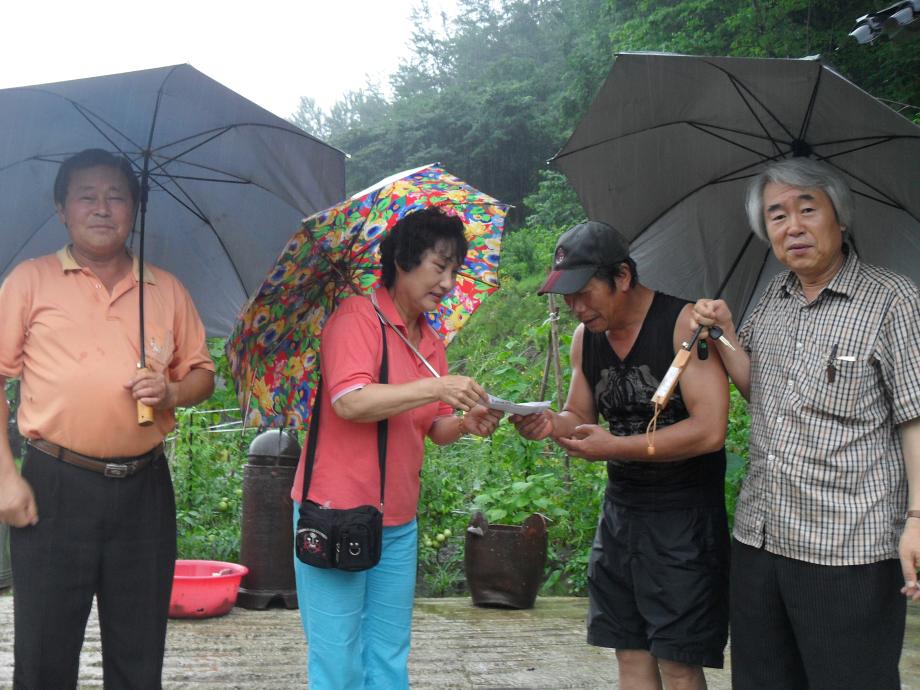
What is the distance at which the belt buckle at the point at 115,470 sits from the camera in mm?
2686

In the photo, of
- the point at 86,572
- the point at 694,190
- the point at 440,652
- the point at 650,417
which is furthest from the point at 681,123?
the point at 440,652

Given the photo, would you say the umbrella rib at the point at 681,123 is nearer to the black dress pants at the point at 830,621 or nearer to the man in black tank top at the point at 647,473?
the man in black tank top at the point at 647,473

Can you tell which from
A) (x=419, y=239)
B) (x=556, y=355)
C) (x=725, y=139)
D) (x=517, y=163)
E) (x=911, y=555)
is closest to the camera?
(x=911, y=555)

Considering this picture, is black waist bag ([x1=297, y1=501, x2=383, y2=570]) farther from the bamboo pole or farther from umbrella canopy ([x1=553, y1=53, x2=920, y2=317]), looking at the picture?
the bamboo pole

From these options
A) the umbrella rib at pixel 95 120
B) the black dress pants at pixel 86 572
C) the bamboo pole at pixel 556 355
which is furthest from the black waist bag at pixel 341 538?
the bamboo pole at pixel 556 355

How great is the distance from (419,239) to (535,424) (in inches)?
25.9

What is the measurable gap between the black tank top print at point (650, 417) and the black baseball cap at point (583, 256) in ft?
0.71

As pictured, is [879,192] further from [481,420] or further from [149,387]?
[149,387]

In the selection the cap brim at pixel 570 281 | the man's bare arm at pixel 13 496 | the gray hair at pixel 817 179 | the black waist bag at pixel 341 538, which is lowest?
the black waist bag at pixel 341 538

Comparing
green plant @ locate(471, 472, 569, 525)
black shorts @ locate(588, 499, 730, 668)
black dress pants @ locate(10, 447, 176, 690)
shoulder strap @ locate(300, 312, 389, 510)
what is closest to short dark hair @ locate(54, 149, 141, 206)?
black dress pants @ locate(10, 447, 176, 690)

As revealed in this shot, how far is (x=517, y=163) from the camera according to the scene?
28.0 m

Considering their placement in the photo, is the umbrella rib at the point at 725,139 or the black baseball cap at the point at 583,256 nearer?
the black baseball cap at the point at 583,256

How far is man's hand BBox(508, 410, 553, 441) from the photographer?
285cm

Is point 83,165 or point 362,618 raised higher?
point 83,165
